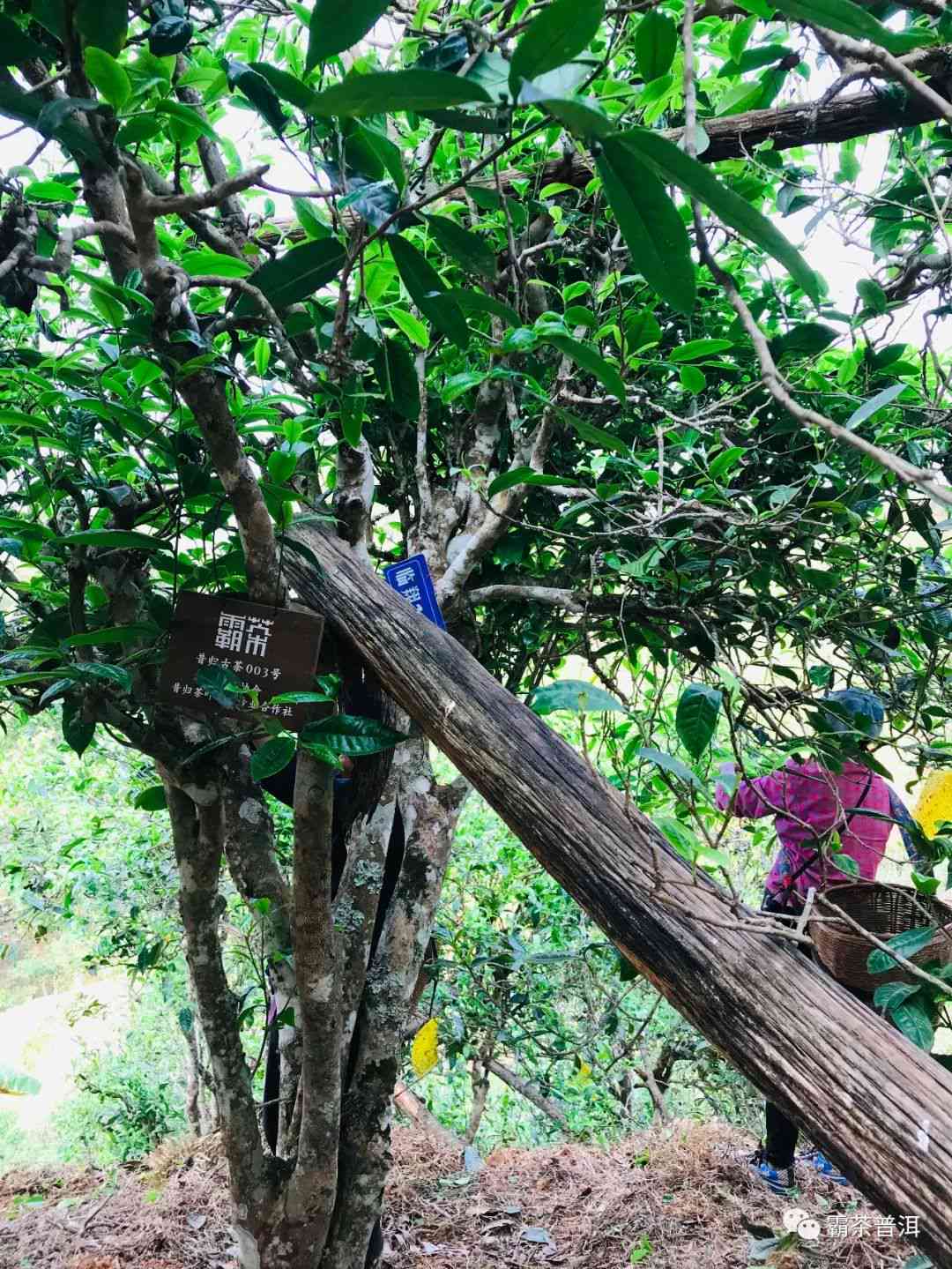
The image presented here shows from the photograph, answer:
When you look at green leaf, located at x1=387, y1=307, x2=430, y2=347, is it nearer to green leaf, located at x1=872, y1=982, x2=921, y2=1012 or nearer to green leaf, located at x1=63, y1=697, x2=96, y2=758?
green leaf, located at x1=63, y1=697, x2=96, y2=758

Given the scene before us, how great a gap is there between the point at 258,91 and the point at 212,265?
8.9 inches

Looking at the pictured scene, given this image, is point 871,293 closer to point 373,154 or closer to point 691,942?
point 373,154

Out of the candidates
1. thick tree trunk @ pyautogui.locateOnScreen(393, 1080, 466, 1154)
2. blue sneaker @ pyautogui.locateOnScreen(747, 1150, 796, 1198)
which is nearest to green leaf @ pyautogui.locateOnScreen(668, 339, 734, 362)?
blue sneaker @ pyautogui.locateOnScreen(747, 1150, 796, 1198)

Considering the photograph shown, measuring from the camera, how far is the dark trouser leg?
6.79 ft

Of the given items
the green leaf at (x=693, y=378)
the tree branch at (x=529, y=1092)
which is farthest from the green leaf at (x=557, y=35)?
the tree branch at (x=529, y=1092)

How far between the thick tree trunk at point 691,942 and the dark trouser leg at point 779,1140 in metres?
1.46

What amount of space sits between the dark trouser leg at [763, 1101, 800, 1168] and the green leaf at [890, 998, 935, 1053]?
1395 millimetres

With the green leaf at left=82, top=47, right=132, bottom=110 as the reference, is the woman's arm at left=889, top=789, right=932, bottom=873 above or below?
below

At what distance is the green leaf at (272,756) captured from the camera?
0.90 m

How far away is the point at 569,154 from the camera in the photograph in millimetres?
1468

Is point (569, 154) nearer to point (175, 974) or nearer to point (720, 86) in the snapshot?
point (720, 86)

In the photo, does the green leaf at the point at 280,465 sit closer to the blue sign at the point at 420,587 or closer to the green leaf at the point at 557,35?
the blue sign at the point at 420,587

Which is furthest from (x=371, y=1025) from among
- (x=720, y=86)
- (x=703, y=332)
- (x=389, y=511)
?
(x=720, y=86)

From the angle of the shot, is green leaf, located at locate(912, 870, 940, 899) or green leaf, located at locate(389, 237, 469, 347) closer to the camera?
green leaf, located at locate(389, 237, 469, 347)
